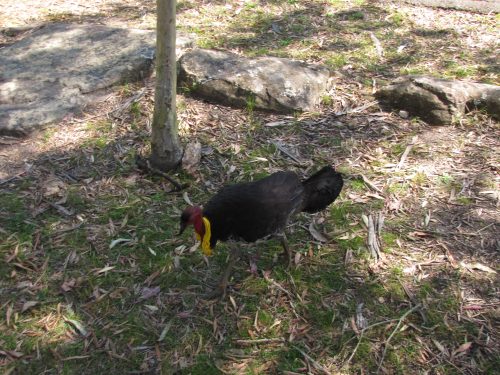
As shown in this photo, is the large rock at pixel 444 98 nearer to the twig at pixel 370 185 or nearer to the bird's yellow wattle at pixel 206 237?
the twig at pixel 370 185

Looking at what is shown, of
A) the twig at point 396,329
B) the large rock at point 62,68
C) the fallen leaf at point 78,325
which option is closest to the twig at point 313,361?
the twig at point 396,329

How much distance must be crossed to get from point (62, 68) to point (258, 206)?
4.00 m

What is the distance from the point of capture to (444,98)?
5.59 m

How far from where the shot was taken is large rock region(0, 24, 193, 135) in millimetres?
5648

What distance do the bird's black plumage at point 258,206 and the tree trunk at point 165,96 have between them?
1111 mm

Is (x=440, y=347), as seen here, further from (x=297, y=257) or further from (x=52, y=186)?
(x=52, y=186)

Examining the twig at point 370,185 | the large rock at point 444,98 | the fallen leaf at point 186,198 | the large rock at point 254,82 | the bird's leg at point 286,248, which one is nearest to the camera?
the bird's leg at point 286,248

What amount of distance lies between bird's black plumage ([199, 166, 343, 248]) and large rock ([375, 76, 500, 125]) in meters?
2.15

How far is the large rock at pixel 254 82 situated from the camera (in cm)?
584

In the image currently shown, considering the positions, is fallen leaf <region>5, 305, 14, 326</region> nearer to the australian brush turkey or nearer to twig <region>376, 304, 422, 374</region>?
the australian brush turkey

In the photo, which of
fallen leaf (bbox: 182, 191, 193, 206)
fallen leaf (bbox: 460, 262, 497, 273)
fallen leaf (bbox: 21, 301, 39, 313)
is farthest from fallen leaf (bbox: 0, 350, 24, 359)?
fallen leaf (bbox: 460, 262, 497, 273)

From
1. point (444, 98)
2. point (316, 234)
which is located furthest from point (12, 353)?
point (444, 98)

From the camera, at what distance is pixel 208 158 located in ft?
17.1

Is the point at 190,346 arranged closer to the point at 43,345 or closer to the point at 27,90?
the point at 43,345
